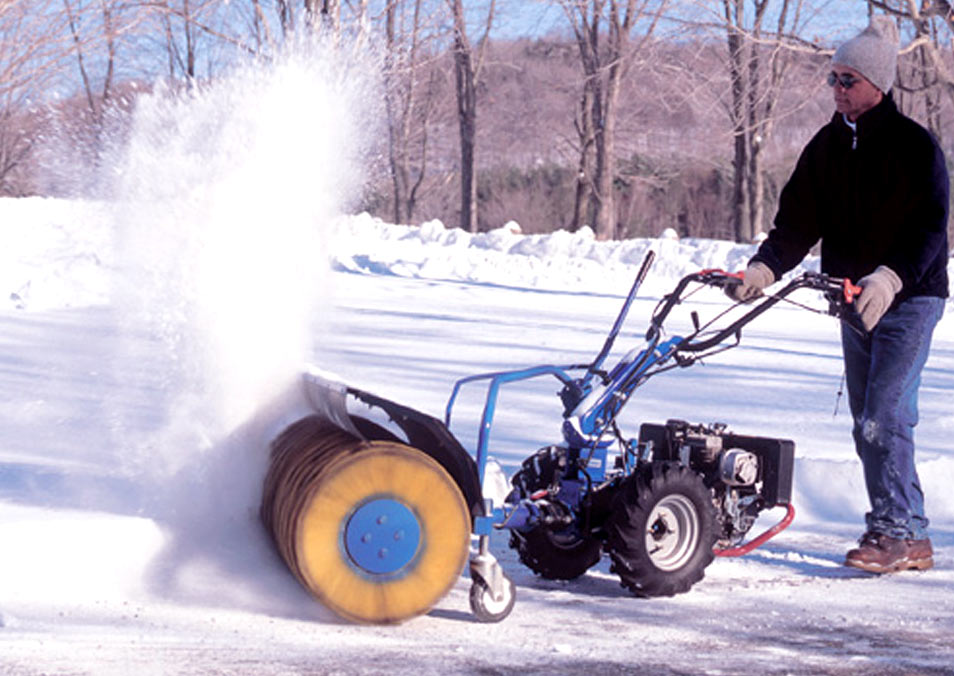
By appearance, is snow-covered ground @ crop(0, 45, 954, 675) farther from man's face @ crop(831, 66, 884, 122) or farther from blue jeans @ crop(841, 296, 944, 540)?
man's face @ crop(831, 66, 884, 122)

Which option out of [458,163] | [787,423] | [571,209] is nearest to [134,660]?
[787,423]

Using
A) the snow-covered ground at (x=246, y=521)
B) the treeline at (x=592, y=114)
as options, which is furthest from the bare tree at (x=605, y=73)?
the snow-covered ground at (x=246, y=521)

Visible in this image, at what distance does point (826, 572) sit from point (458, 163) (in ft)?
194

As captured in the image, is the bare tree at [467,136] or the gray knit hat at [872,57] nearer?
the gray knit hat at [872,57]

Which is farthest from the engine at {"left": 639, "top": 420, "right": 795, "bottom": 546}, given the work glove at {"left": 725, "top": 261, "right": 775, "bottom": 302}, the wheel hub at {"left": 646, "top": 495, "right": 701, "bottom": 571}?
the work glove at {"left": 725, "top": 261, "right": 775, "bottom": 302}

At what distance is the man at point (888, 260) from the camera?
514 cm

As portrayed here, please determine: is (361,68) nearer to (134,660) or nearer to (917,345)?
(917,345)

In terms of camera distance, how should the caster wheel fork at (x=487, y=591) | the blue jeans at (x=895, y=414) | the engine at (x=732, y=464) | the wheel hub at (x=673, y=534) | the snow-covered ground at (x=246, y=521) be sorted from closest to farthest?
1. the snow-covered ground at (x=246, y=521)
2. the caster wheel fork at (x=487, y=591)
3. the wheel hub at (x=673, y=534)
4. the engine at (x=732, y=464)
5. the blue jeans at (x=895, y=414)

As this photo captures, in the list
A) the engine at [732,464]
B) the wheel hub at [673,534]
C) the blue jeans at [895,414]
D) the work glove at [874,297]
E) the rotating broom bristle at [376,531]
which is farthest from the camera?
the blue jeans at [895,414]

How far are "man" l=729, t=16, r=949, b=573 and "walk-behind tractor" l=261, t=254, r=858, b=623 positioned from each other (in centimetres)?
35

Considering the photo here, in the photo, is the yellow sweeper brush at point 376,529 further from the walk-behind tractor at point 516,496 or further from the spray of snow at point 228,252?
the spray of snow at point 228,252

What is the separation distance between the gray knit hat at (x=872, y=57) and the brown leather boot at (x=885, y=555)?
1.81m

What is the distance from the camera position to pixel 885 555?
5152mm

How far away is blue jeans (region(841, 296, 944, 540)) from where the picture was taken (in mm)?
5180
